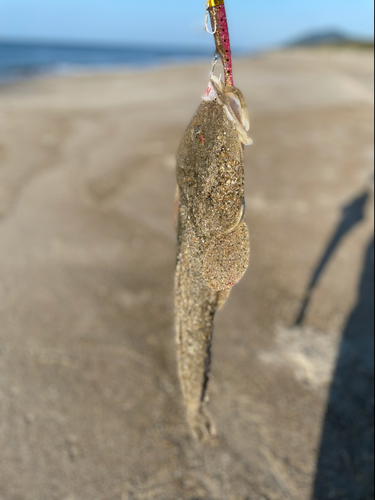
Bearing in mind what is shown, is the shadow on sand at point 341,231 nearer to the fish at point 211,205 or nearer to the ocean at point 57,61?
the fish at point 211,205

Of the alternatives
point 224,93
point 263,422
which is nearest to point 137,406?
point 263,422

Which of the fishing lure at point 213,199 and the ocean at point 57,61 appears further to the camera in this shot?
the ocean at point 57,61

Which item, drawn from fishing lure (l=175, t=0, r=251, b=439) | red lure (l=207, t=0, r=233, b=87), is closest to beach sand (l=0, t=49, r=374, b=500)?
fishing lure (l=175, t=0, r=251, b=439)

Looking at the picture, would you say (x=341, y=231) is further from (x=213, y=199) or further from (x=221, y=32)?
(x=221, y=32)

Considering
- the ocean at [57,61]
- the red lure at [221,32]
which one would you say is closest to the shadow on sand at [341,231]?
the red lure at [221,32]

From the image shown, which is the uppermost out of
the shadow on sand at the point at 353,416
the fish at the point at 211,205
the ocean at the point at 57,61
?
the fish at the point at 211,205

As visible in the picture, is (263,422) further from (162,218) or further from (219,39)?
(162,218)
